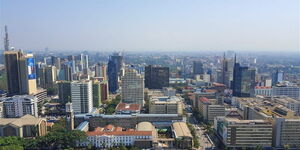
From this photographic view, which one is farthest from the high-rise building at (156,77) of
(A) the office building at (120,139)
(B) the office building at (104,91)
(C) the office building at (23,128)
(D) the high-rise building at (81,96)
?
(C) the office building at (23,128)

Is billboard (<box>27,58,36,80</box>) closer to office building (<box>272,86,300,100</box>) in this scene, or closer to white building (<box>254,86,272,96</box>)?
white building (<box>254,86,272,96</box>)

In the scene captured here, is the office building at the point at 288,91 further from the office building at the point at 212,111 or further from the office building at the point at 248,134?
the office building at the point at 248,134

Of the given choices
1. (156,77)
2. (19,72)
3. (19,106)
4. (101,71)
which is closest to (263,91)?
(156,77)

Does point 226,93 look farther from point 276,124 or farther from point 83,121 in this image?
point 83,121

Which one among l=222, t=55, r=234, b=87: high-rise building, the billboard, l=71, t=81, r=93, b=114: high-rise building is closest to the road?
l=71, t=81, r=93, b=114: high-rise building

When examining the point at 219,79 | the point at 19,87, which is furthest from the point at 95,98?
the point at 219,79
